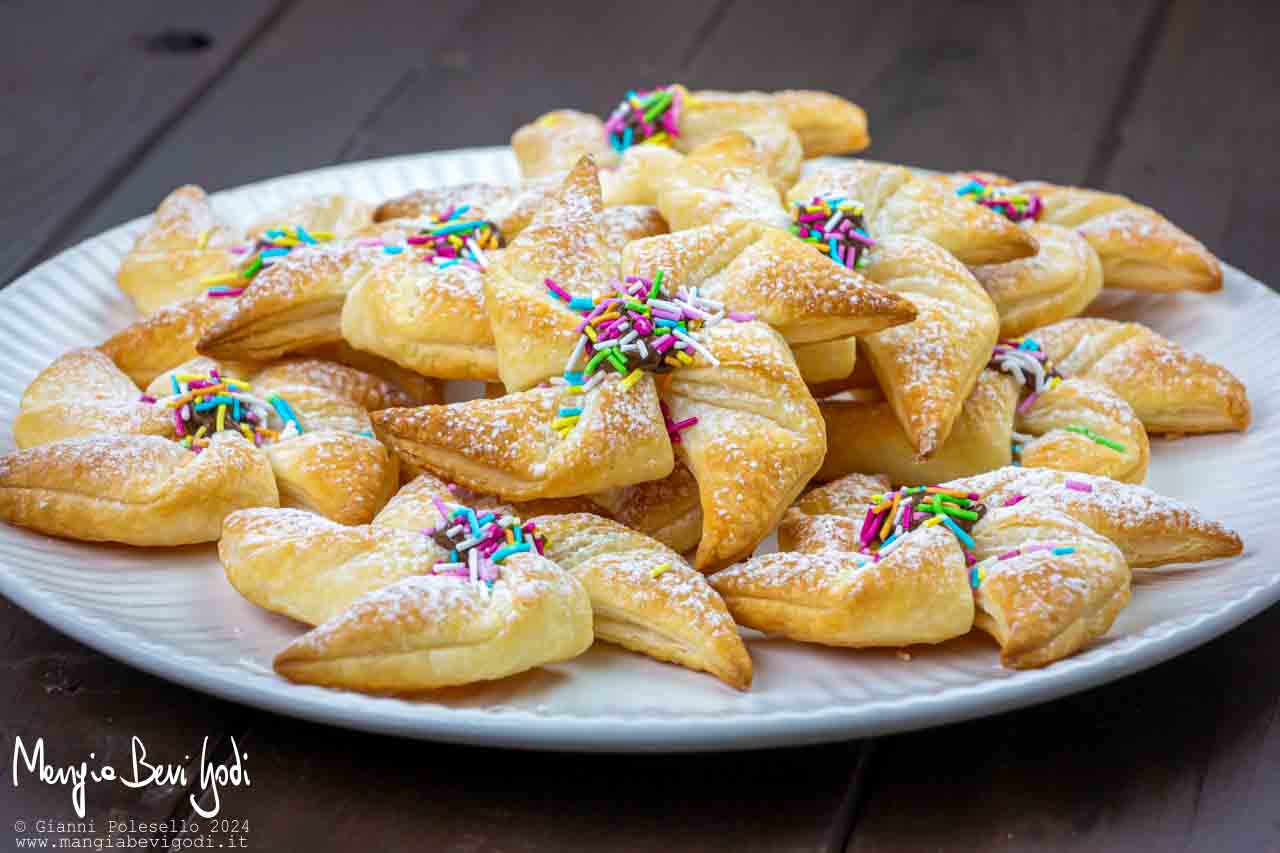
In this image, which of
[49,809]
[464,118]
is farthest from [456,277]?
[464,118]

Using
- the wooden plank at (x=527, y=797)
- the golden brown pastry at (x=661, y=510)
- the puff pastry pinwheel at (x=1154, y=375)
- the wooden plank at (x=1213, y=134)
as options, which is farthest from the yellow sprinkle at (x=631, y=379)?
the wooden plank at (x=1213, y=134)

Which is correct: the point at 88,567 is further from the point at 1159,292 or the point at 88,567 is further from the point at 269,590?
the point at 1159,292

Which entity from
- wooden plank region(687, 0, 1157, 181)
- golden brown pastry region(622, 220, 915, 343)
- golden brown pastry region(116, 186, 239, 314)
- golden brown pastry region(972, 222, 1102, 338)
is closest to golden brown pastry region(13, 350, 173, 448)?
golden brown pastry region(116, 186, 239, 314)

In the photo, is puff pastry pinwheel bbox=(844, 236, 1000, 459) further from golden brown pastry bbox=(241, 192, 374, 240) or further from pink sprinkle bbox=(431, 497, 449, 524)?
Answer: golden brown pastry bbox=(241, 192, 374, 240)

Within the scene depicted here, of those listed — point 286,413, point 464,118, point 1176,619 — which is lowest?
point 464,118

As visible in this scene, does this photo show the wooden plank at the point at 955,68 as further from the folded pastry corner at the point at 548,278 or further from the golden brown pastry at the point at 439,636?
the golden brown pastry at the point at 439,636

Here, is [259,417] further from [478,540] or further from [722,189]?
[722,189]
